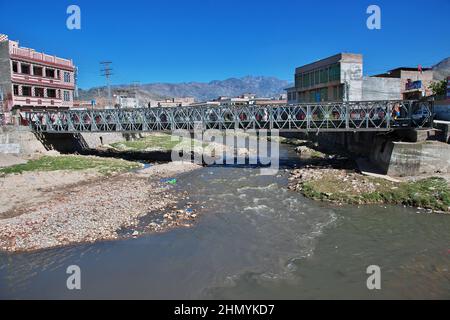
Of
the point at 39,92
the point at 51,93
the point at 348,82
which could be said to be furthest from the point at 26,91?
the point at 348,82

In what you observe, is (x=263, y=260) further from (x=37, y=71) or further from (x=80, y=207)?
(x=37, y=71)

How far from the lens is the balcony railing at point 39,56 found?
47.2m

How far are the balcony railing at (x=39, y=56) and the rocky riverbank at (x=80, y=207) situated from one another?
24275 millimetres

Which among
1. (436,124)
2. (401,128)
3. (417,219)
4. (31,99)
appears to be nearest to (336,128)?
(401,128)

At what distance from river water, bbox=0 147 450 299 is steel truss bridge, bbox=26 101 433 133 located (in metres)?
13.4

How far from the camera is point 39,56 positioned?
1997 inches

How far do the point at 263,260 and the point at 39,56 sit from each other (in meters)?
47.9

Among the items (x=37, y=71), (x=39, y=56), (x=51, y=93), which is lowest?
(x=51, y=93)

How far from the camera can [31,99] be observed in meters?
49.3

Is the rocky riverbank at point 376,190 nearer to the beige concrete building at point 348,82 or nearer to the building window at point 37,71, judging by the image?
the beige concrete building at point 348,82

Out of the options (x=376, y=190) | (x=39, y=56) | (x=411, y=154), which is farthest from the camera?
(x=39, y=56)

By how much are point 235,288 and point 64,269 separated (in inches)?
264

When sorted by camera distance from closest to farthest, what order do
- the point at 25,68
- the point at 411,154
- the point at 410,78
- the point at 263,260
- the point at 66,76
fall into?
the point at 263,260 → the point at 411,154 → the point at 25,68 → the point at 66,76 → the point at 410,78
